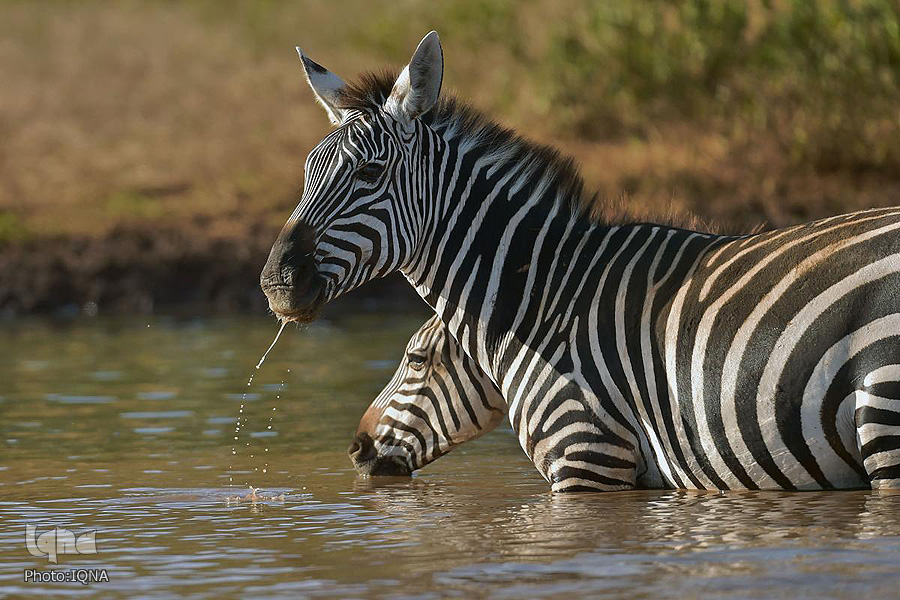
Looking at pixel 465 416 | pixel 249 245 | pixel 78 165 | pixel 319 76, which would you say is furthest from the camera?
pixel 78 165

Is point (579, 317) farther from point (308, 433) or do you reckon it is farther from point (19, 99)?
point (19, 99)

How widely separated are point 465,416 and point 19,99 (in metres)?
20.3

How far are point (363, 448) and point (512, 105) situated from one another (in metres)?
16.5

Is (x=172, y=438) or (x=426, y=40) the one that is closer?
(x=426, y=40)

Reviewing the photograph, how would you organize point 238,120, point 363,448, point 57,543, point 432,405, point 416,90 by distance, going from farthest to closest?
point 238,120 < point 363,448 < point 432,405 < point 416,90 < point 57,543

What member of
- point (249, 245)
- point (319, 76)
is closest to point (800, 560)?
point (319, 76)

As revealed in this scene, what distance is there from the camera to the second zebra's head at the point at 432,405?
7.50m

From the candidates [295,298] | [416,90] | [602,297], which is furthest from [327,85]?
[602,297]

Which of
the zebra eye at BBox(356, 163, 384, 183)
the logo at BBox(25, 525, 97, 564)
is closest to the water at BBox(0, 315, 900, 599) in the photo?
the logo at BBox(25, 525, 97, 564)

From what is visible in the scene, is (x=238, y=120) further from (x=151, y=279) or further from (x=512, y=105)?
(x=151, y=279)

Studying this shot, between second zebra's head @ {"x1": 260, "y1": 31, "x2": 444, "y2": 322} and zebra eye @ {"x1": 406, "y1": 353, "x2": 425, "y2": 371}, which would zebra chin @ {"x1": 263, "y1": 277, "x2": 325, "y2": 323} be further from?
zebra eye @ {"x1": 406, "y1": 353, "x2": 425, "y2": 371}

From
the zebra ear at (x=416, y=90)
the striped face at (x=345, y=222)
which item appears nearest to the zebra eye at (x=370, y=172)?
the striped face at (x=345, y=222)

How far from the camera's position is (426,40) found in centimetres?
660

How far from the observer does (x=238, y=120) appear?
24453 millimetres
